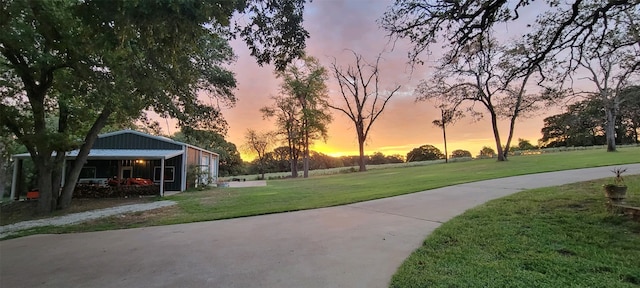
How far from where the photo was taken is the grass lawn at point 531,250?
3.41 m

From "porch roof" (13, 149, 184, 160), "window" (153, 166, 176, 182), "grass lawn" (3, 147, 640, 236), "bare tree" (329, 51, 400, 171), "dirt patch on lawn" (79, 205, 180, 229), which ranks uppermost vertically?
"bare tree" (329, 51, 400, 171)

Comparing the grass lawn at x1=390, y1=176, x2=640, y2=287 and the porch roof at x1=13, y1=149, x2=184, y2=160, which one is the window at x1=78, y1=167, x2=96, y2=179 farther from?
the grass lawn at x1=390, y1=176, x2=640, y2=287

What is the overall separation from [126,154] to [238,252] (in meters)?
15.5

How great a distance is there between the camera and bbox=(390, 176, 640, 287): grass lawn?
3.41 meters

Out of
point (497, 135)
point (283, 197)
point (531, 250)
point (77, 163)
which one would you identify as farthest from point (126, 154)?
point (497, 135)

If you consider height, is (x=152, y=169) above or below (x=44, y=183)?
above

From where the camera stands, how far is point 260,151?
1663 inches

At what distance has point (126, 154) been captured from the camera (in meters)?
17.2

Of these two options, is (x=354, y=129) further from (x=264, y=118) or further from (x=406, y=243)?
(x=406, y=243)

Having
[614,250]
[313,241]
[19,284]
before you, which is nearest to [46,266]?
[19,284]

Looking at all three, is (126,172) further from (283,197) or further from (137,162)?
(283,197)

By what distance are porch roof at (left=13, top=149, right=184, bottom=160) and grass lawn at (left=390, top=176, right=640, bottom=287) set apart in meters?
15.2

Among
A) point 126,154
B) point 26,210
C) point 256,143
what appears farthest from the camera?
point 256,143

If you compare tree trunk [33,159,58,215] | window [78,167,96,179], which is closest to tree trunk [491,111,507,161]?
tree trunk [33,159,58,215]
